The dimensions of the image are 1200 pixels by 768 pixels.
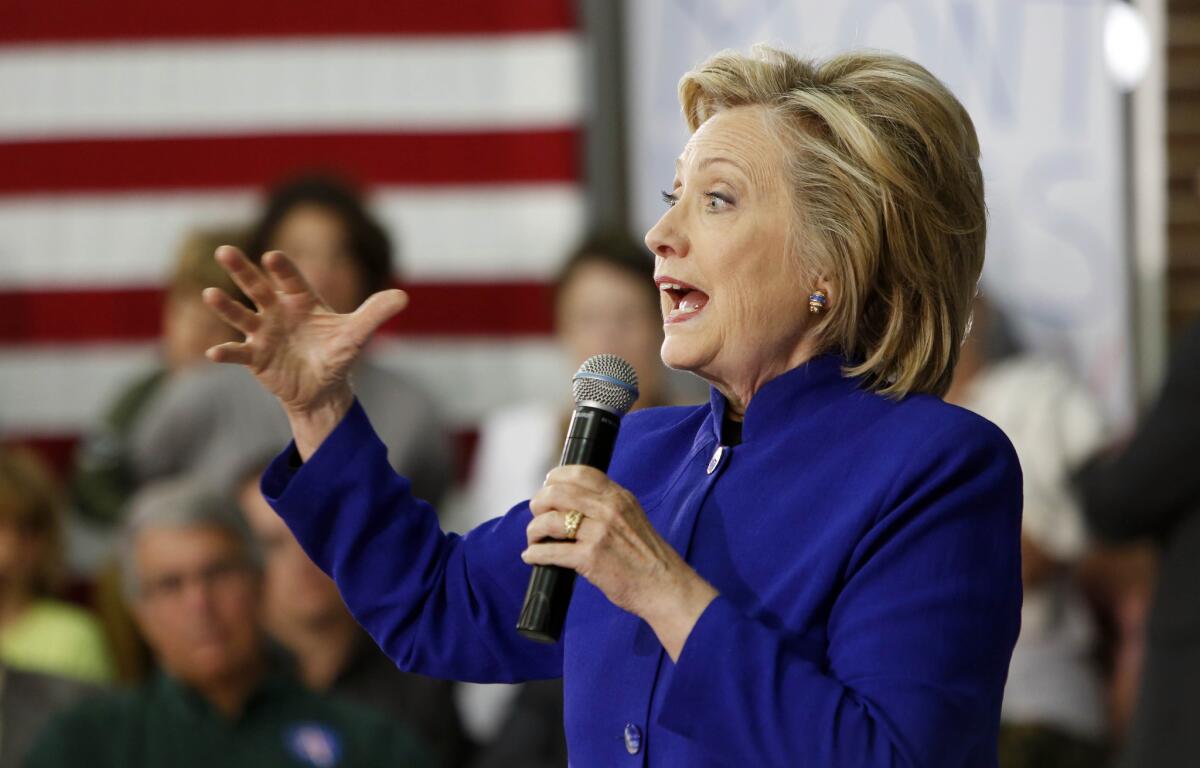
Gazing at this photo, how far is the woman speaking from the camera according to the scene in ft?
4.91

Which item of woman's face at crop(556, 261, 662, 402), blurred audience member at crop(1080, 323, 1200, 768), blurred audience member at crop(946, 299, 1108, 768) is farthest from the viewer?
blurred audience member at crop(946, 299, 1108, 768)

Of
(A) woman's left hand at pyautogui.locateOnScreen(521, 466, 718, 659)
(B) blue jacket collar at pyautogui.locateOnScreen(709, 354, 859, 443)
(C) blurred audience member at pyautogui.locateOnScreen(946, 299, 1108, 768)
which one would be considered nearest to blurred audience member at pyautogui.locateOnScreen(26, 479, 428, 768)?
(C) blurred audience member at pyautogui.locateOnScreen(946, 299, 1108, 768)

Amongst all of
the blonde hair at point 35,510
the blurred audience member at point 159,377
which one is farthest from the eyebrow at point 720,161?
the blonde hair at point 35,510

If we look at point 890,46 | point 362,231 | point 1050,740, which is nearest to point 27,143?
point 362,231

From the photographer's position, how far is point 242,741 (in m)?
3.32

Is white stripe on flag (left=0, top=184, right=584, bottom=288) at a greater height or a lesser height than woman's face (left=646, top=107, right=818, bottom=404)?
lesser

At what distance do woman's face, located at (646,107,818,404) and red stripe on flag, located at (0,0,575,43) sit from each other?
344 centimetres

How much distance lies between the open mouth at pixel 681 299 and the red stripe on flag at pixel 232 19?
135 inches

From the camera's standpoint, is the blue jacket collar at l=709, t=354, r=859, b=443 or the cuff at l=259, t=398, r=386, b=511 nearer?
the blue jacket collar at l=709, t=354, r=859, b=443

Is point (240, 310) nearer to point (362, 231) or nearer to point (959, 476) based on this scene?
point (959, 476)

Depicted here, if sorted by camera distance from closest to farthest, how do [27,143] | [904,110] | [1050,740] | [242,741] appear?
[904,110]
[242,741]
[1050,740]
[27,143]

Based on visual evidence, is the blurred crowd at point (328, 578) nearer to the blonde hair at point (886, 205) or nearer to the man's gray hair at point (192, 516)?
the man's gray hair at point (192, 516)

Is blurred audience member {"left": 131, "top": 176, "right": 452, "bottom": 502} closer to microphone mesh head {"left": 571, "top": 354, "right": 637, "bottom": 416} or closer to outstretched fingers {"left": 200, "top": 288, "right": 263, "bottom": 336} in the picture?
outstretched fingers {"left": 200, "top": 288, "right": 263, "bottom": 336}

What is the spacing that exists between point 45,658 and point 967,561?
2857 mm
